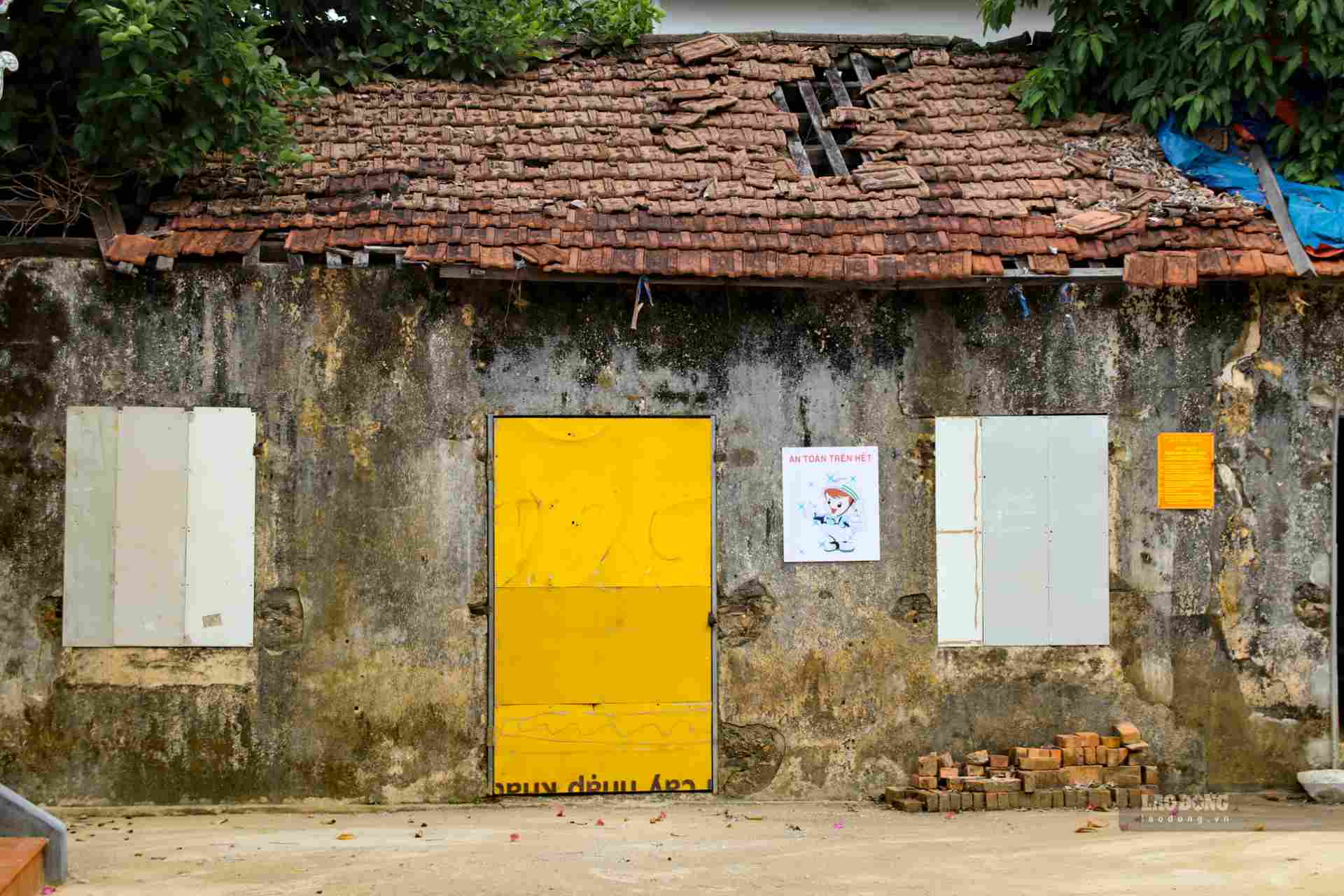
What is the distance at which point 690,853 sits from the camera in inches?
270

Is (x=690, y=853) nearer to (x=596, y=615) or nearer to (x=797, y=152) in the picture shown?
(x=596, y=615)

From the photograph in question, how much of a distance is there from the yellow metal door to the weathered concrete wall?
0.16m

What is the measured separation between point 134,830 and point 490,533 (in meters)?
2.52

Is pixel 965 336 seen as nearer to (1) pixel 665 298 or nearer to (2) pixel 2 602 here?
(1) pixel 665 298

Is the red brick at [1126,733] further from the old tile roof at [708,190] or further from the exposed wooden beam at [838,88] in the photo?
the exposed wooden beam at [838,88]

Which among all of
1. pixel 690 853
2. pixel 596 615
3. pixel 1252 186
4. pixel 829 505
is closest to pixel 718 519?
pixel 829 505

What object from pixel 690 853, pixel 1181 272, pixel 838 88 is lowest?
pixel 690 853

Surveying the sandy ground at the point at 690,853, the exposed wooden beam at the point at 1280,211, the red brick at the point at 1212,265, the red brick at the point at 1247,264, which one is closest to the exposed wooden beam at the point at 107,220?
the sandy ground at the point at 690,853

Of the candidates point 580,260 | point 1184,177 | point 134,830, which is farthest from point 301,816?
point 1184,177

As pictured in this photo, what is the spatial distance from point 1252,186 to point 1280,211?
36cm

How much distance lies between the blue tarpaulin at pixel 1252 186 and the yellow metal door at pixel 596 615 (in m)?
3.97

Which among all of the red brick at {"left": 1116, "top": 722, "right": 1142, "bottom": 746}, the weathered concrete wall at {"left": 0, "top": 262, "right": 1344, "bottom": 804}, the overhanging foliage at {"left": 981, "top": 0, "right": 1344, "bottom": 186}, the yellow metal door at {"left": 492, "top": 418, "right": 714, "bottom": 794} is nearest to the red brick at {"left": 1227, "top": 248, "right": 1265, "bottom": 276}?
the weathered concrete wall at {"left": 0, "top": 262, "right": 1344, "bottom": 804}

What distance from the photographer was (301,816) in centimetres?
765

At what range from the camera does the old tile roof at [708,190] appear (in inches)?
305
